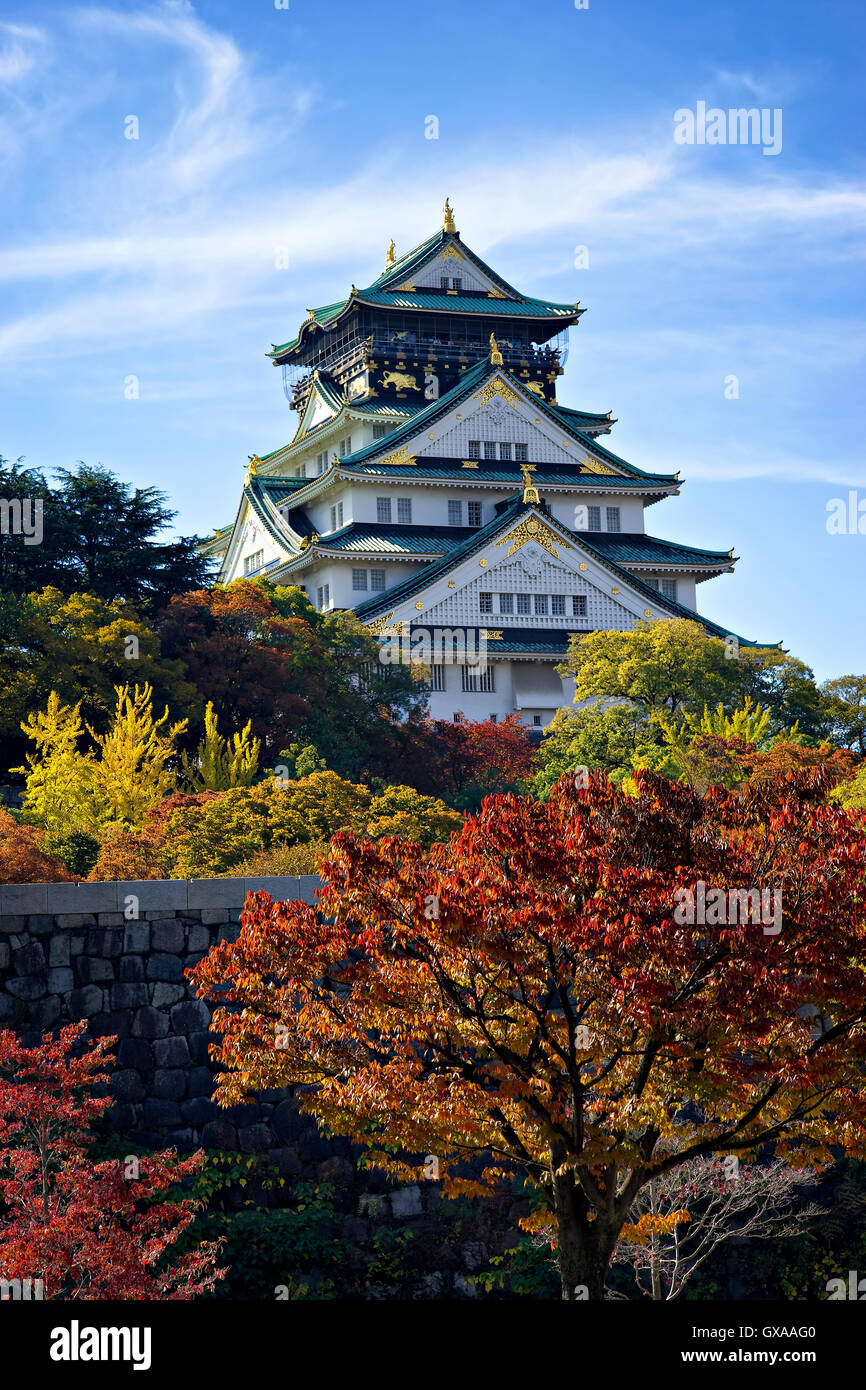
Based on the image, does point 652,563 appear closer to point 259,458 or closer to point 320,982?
point 259,458

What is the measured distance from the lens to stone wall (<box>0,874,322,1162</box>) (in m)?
16.7

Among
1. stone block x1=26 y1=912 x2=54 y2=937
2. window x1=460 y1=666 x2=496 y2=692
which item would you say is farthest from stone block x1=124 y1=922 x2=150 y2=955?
window x1=460 y1=666 x2=496 y2=692

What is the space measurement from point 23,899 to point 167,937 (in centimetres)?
156

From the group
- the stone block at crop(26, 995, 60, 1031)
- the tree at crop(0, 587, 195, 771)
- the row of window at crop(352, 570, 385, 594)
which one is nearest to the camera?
the stone block at crop(26, 995, 60, 1031)

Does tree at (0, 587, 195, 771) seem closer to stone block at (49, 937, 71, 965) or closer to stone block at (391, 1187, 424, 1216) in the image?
stone block at (49, 937, 71, 965)

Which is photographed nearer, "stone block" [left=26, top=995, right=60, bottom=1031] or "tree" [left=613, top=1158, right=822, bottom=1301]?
"tree" [left=613, top=1158, right=822, bottom=1301]

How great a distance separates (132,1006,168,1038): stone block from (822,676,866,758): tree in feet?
69.2

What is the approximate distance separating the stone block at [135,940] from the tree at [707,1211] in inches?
225

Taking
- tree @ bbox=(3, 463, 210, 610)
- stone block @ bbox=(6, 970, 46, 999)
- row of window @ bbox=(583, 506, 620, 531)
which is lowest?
stone block @ bbox=(6, 970, 46, 999)

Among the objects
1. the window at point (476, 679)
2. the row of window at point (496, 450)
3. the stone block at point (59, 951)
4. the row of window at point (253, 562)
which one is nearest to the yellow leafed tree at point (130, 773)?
the stone block at point (59, 951)

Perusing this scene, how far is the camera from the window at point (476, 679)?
45281 millimetres

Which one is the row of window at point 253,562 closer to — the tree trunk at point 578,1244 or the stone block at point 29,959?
the stone block at point 29,959

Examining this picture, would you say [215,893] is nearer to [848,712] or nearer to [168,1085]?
[168,1085]

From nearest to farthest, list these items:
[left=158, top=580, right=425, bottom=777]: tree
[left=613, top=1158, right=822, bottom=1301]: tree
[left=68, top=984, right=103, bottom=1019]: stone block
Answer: [left=613, top=1158, right=822, bottom=1301]: tree < [left=68, top=984, right=103, bottom=1019]: stone block < [left=158, top=580, right=425, bottom=777]: tree
